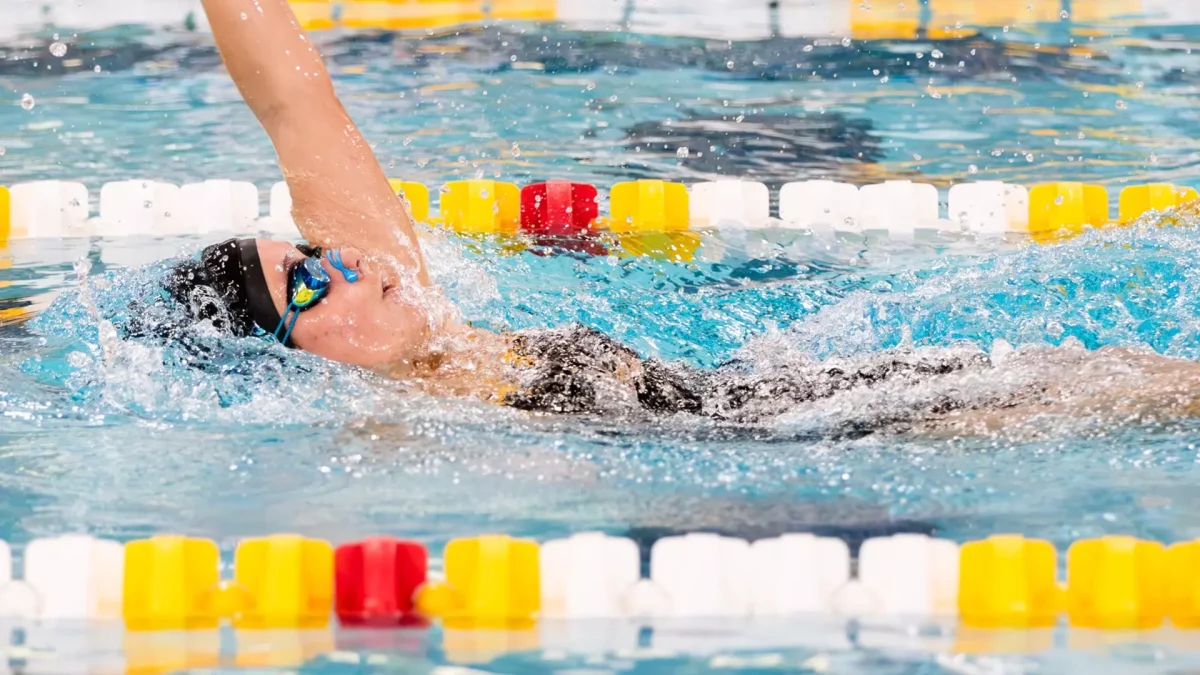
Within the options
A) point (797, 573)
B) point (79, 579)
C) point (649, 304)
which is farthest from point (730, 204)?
point (79, 579)

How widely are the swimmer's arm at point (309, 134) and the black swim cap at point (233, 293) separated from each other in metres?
0.17

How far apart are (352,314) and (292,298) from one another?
4.0 inches

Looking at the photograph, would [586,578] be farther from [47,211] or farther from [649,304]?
[47,211]

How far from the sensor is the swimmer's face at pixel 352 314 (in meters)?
2.32

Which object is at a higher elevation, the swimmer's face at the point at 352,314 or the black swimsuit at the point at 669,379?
the swimmer's face at the point at 352,314

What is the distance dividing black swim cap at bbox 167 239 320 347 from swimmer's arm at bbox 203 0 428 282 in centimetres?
17

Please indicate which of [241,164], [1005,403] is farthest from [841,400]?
[241,164]

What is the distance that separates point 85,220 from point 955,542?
3.33m

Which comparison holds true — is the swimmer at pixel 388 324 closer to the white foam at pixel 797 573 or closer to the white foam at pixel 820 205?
the white foam at pixel 797 573

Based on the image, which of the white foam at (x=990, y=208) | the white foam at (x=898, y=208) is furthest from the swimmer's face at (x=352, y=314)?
the white foam at (x=990, y=208)

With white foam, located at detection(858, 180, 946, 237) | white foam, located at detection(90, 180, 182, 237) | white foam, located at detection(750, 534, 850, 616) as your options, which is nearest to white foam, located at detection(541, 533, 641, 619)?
white foam, located at detection(750, 534, 850, 616)

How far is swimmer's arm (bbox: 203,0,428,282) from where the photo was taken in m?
2.35

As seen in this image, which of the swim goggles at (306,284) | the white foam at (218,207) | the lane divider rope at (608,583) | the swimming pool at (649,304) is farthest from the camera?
the white foam at (218,207)

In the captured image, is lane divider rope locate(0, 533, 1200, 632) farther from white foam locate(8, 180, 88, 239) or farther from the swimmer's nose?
white foam locate(8, 180, 88, 239)
